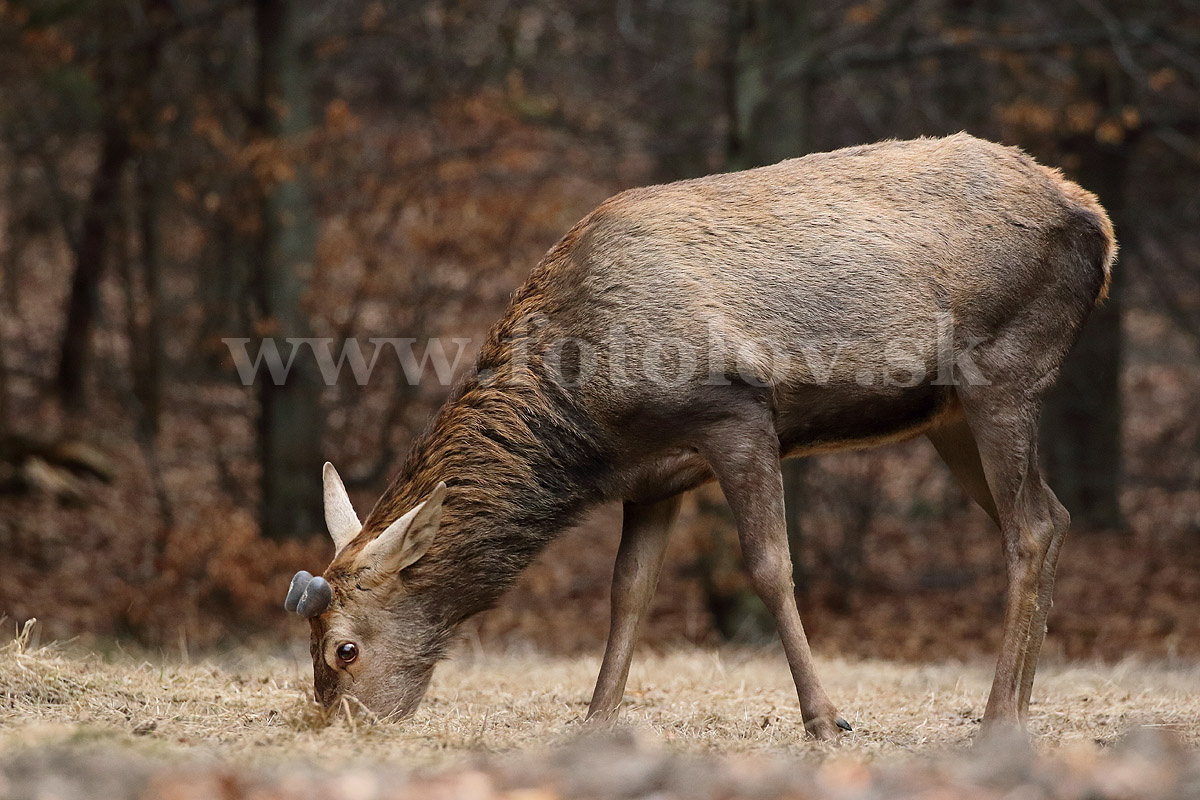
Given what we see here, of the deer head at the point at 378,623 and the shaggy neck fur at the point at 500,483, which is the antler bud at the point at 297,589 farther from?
the shaggy neck fur at the point at 500,483

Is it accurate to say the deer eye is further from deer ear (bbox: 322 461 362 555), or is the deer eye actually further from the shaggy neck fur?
deer ear (bbox: 322 461 362 555)

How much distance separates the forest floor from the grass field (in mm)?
14

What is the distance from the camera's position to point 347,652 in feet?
18.0

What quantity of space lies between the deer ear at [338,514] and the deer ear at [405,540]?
0.31 m

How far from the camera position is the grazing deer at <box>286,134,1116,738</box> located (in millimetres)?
5535

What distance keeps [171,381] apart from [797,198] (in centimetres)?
1259

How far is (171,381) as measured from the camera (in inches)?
660

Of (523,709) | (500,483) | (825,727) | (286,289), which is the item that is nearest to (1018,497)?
(825,727)

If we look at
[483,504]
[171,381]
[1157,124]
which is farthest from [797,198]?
[171,381]

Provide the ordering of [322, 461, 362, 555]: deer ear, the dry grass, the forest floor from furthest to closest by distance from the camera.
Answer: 1. [322, 461, 362, 555]: deer ear
2. the dry grass
3. the forest floor

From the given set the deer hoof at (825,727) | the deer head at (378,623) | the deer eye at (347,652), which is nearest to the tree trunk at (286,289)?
the deer head at (378,623)

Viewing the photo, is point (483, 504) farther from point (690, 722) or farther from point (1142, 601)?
point (1142, 601)

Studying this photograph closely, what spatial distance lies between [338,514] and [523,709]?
1309 mm

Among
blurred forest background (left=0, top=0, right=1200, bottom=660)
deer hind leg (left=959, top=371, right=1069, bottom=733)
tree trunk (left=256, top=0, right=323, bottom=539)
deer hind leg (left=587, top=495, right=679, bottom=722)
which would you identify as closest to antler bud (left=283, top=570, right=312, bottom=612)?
deer hind leg (left=587, top=495, right=679, bottom=722)
